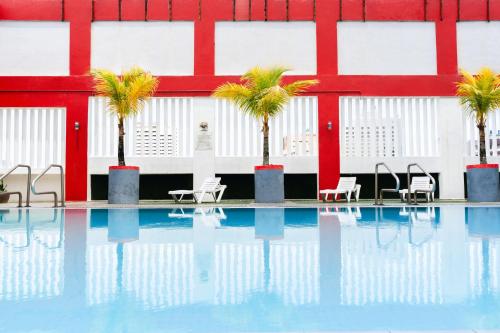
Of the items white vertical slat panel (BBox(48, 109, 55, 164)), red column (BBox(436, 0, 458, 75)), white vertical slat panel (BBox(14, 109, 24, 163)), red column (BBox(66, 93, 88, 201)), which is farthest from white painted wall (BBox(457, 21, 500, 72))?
white vertical slat panel (BBox(14, 109, 24, 163))

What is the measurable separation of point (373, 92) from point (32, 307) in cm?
1488

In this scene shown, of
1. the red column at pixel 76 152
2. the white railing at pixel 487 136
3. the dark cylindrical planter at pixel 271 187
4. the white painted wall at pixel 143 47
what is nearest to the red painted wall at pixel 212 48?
the red column at pixel 76 152

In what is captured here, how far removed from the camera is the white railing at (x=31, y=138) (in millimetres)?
15695

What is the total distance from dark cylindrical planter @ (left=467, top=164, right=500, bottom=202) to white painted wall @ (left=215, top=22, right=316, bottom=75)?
600 cm

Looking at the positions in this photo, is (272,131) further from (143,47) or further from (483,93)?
(483,93)

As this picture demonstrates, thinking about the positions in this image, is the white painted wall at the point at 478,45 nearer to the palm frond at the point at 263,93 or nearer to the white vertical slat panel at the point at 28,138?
the palm frond at the point at 263,93

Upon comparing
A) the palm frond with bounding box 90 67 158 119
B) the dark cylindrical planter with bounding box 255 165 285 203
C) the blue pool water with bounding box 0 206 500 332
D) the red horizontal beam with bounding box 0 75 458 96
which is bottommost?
the blue pool water with bounding box 0 206 500 332

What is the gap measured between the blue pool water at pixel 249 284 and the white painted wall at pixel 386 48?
12.0m

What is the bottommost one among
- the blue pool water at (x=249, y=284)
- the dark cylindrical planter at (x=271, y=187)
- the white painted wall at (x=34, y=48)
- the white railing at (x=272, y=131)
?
the blue pool water at (x=249, y=284)

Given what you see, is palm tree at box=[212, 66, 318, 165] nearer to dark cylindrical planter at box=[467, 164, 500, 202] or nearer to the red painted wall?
the red painted wall

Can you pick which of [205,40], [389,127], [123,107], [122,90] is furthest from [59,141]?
[389,127]

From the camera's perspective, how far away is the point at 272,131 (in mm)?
16016

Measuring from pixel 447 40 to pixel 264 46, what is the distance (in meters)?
6.08

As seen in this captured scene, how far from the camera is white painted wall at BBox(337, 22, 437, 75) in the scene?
16016 mm
